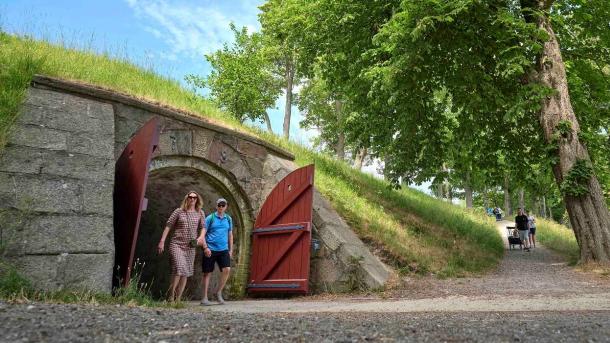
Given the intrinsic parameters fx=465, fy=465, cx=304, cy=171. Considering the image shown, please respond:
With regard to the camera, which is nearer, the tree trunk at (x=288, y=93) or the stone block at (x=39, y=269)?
the stone block at (x=39, y=269)

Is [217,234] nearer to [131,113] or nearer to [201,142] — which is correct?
[201,142]

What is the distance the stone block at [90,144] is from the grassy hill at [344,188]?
827mm

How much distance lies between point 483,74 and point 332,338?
10.6 metres

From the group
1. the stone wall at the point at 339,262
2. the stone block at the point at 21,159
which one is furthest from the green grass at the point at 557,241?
the stone block at the point at 21,159

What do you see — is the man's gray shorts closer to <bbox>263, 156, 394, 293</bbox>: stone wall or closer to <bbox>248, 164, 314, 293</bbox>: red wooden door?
<bbox>263, 156, 394, 293</bbox>: stone wall

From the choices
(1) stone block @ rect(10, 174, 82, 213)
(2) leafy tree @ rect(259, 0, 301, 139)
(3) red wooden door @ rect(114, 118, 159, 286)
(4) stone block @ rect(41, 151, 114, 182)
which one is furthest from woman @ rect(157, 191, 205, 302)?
(2) leafy tree @ rect(259, 0, 301, 139)

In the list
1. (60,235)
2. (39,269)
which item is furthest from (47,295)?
(60,235)

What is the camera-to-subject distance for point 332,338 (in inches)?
135

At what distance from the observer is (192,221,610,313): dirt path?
243 inches

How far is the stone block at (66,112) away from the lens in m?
6.93

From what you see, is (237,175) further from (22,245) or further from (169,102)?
(22,245)

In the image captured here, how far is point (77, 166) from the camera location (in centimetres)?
658

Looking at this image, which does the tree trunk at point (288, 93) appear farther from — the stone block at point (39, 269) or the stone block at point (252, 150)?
the stone block at point (39, 269)

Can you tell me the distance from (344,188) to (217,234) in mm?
6723
